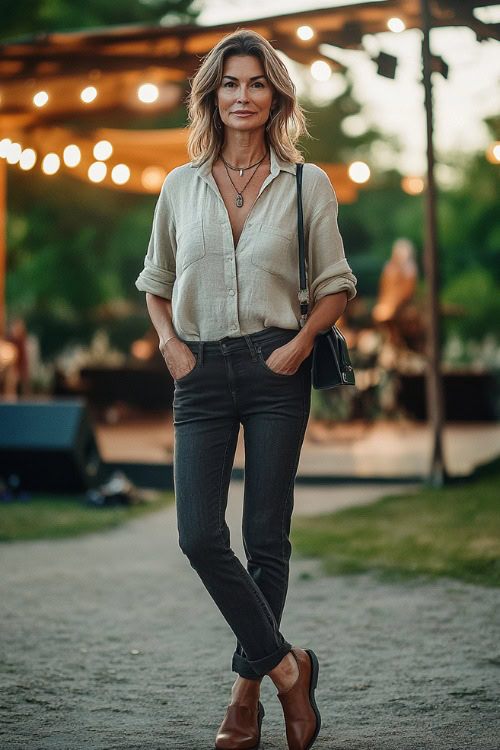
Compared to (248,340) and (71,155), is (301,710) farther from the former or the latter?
(71,155)

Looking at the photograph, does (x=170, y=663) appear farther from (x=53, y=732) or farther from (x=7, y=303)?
(x=7, y=303)

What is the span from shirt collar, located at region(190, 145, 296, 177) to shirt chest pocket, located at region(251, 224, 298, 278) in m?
0.17

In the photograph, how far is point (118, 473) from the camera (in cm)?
866

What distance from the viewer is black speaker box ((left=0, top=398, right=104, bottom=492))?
8.23m

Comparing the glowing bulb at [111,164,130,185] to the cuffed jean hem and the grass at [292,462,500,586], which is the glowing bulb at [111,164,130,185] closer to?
the grass at [292,462,500,586]

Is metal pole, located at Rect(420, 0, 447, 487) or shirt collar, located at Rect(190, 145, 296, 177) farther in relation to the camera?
metal pole, located at Rect(420, 0, 447, 487)

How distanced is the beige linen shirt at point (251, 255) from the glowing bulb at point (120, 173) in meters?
8.82

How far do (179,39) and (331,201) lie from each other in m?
6.03

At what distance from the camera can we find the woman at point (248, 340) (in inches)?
119

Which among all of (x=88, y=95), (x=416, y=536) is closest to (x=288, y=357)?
(x=416, y=536)

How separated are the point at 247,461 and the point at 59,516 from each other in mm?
4750

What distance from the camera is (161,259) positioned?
3244mm

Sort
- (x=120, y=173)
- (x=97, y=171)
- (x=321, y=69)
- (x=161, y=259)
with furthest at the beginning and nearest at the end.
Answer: (x=120, y=173) < (x=97, y=171) < (x=321, y=69) < (x=161, y=259)

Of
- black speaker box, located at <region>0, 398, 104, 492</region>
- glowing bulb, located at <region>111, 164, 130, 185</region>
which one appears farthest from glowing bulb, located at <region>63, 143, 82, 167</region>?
black speaker box, located at <region>0, 398, 104, 492</region>
